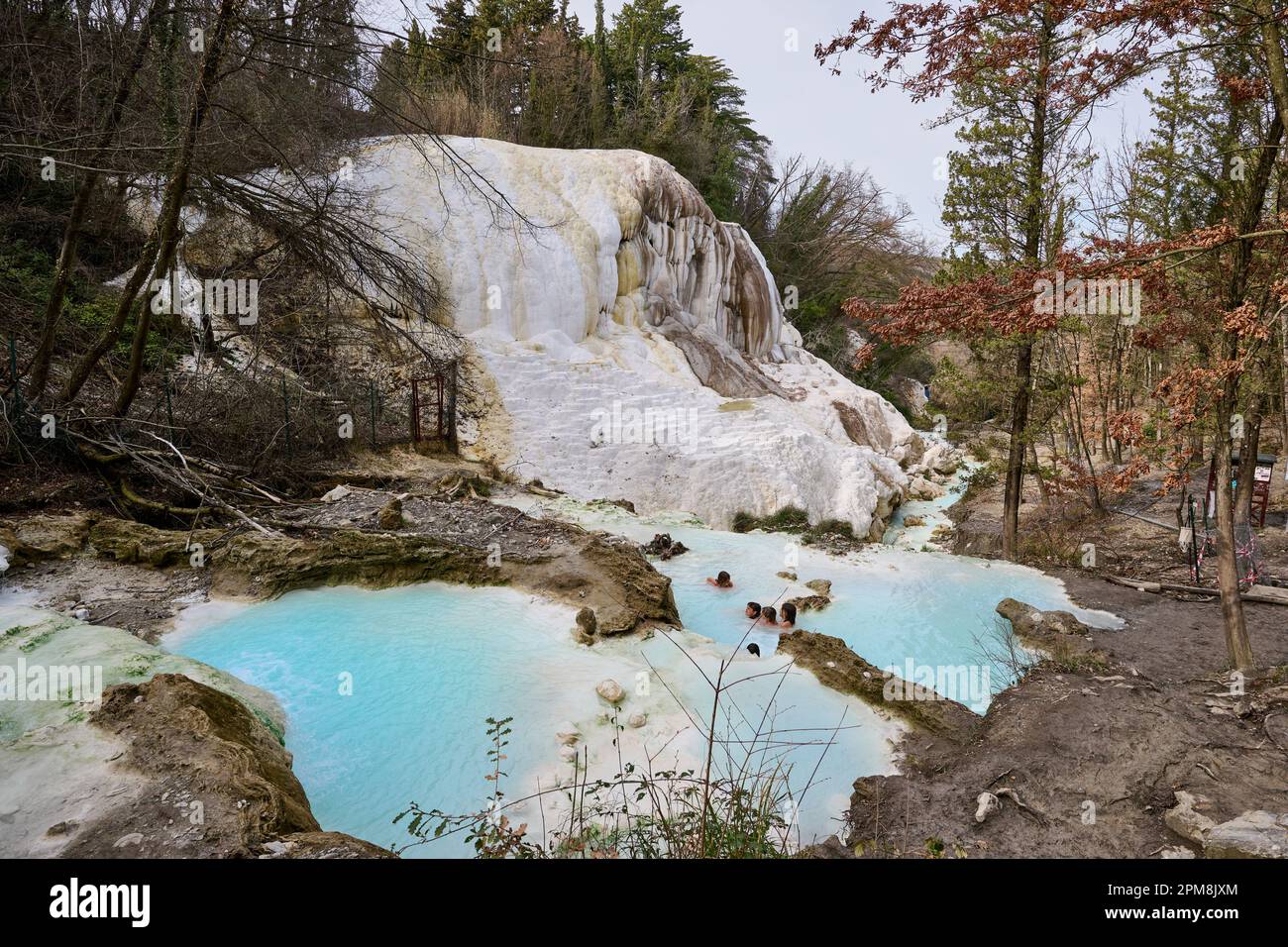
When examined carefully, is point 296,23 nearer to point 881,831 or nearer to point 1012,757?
point 881,831

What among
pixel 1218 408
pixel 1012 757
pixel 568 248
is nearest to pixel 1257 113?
pixel 1218 408

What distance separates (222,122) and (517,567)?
4546 mm

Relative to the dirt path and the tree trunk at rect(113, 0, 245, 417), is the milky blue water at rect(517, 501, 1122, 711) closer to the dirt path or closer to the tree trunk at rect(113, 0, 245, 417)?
the dirt path

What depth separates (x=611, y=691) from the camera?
5090 mm

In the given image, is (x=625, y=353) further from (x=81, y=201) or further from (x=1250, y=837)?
(x=1250, y=837)

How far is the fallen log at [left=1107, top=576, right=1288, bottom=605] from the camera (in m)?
7.38

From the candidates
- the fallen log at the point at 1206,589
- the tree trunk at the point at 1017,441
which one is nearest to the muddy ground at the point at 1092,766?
the fallen log at the point at 1206,589

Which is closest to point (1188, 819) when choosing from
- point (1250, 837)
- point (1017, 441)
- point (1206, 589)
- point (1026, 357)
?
point (1250, 837)

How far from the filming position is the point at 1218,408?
14.9 feet

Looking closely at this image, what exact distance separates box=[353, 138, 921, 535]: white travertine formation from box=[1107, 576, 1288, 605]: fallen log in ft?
12.8

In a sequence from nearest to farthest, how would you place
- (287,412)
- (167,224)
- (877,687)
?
(167,224) → (877,687) → (287,412)

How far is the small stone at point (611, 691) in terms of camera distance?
507cm

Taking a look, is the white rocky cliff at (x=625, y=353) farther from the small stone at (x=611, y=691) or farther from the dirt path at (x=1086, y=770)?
the dirt path at (x=1086, y=770)

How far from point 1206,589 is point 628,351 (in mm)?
10728
